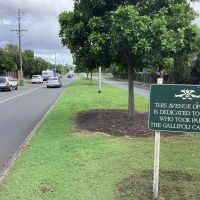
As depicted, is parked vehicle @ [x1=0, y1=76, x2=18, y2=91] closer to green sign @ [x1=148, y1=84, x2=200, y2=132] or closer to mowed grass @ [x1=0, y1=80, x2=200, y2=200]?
mowed grass @ [x1=0, y1=80, x2=200, y2=200]

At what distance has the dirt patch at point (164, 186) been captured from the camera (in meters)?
6.25

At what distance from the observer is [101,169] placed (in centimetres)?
767

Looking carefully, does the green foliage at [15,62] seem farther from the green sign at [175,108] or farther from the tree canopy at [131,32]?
the green sign at [175,108]

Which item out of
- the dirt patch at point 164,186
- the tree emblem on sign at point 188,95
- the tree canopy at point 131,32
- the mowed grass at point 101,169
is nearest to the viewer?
the tree emblem on sign at point 188,95

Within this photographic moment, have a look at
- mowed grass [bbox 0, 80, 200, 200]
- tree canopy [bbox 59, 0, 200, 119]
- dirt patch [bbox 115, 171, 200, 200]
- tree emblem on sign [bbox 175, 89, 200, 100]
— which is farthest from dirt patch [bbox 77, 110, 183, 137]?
tree emblem on sign [bbox 175, 89, 200, 100]

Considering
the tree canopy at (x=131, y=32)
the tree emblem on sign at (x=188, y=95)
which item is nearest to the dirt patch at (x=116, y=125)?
the tree canopy at (x=131, y=32)

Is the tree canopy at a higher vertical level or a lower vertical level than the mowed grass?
higher

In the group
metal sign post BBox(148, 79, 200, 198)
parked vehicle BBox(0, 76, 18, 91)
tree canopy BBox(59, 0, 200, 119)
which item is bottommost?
parked vehicle BBox(0, 76, 18, 91)

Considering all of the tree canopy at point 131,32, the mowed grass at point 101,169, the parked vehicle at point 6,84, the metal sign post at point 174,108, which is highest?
the tree canopy at point 131,32

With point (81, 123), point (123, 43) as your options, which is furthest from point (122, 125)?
point (123, 43)

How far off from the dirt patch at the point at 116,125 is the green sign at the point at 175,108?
515cm

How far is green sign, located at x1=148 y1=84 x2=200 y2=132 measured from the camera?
609 cm

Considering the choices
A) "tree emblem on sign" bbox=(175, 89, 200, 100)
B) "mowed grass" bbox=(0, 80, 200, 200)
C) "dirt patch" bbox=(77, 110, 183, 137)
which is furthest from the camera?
"dirt patch" bbox=(77, 110, 183, 137)

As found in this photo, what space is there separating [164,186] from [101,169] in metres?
1.41
